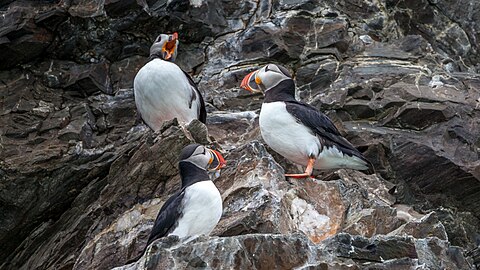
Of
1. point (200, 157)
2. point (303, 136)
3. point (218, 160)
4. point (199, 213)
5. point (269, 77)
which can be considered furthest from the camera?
point (269, 77)

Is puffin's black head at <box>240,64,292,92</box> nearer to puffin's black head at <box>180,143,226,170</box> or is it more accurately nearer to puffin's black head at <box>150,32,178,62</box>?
puffin's black head at <box>150,32,178,62</box>

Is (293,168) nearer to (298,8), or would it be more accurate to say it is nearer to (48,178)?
(48,178)

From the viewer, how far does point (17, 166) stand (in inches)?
434

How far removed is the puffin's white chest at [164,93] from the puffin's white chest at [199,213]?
2.74 m

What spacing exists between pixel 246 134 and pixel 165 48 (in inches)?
54.3

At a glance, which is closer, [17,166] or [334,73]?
[17,166]

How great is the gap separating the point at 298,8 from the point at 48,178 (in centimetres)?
464

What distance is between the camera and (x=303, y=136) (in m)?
9.80

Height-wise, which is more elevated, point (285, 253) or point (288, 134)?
point (285, 253)

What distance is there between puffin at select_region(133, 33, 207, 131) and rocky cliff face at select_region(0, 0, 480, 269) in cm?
50

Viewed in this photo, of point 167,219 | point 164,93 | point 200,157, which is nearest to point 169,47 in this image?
point 164,93

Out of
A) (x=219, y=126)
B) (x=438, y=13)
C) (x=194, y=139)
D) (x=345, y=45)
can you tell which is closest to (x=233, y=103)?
(x=219, y=126)

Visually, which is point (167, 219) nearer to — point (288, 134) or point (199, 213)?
point (199, 213)

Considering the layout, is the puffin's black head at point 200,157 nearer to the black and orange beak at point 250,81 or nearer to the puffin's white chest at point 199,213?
the puffin's white chest at point 199,213
